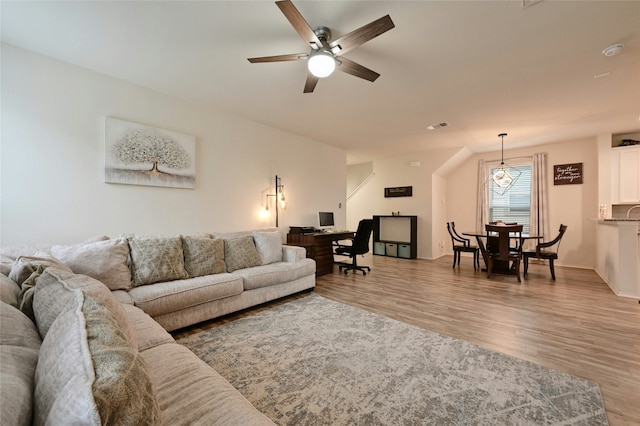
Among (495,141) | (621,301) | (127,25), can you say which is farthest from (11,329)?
(495,141)

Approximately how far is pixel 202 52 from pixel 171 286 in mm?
2283

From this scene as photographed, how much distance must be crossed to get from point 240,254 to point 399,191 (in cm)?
505

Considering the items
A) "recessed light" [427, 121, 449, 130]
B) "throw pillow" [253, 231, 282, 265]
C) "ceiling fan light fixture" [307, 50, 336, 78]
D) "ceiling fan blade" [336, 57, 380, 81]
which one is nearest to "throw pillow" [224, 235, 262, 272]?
"throw pillow" [253, 231, 282, 265]

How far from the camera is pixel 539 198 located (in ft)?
19.4

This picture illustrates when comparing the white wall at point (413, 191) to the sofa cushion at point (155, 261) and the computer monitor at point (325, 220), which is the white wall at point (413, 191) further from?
the sofa cushion at point (155, 261)

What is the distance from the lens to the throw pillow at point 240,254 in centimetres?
326

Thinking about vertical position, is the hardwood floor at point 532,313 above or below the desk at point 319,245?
below

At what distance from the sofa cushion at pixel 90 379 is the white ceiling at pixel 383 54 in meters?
2.27

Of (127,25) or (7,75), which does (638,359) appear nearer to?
(127,25)

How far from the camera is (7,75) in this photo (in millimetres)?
2447

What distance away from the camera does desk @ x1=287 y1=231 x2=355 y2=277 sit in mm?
4648

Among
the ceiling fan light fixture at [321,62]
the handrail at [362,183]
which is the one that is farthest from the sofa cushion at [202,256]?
the handrail at [362,183]

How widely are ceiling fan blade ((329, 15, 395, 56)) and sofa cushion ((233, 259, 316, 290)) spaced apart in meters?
2.45

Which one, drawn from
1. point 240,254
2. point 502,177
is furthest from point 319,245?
point 502,177
